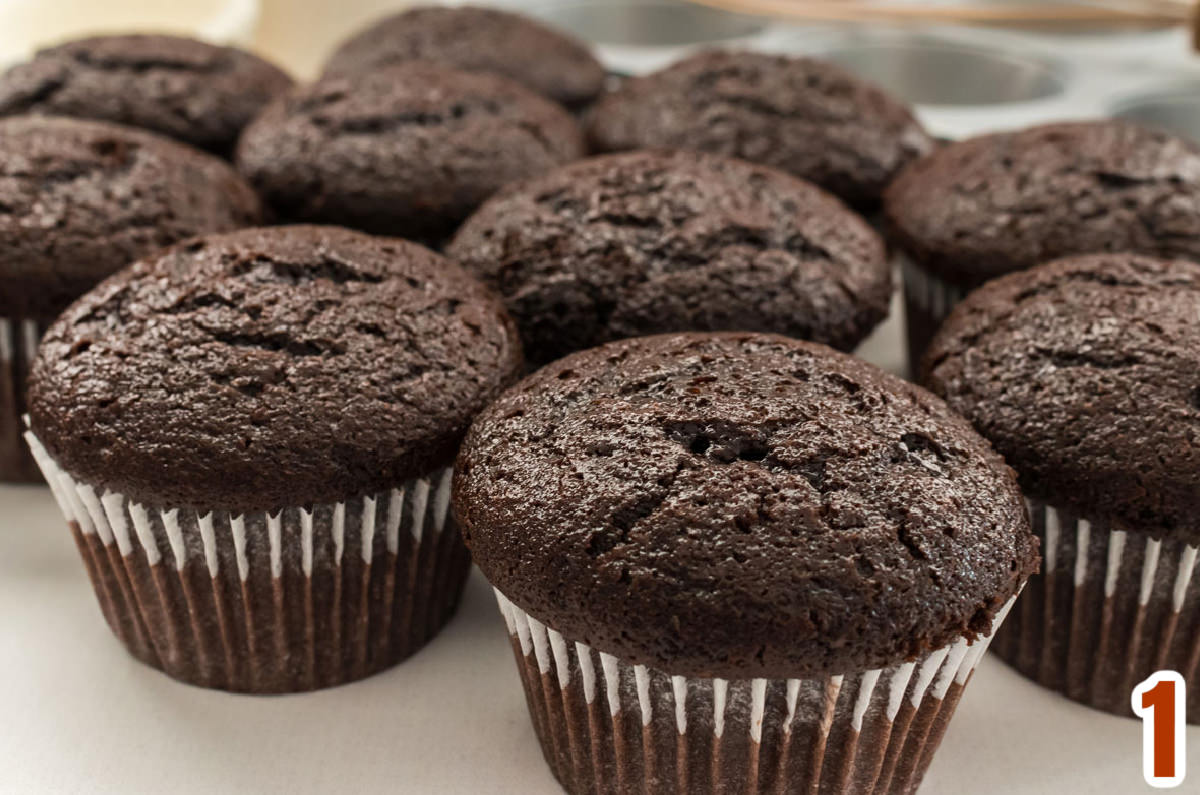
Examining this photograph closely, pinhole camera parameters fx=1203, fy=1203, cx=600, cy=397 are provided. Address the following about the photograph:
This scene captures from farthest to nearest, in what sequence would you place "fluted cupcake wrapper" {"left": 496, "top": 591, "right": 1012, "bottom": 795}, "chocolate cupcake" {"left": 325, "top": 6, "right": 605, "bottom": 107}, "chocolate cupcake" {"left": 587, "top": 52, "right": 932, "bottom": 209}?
"chocolate cupcake" {"left": 325, "top": 6, "right": 605, "bottom": 107}
"chocolate cupcake" {"left": 587, "top": 52, "right": 932, "bottom": 209}
"fluted cupcake wrapper" {"left": 496, "top": 591, "right": 1012, "bottom": 795}

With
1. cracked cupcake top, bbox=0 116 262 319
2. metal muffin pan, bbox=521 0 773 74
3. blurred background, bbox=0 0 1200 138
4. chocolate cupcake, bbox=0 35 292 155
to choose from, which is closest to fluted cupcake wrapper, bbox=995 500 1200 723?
cracked cupcake top, bbox=0 116 262 319

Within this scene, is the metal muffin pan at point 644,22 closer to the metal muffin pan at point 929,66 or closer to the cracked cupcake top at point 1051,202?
the metal muffin pan at point 929,66

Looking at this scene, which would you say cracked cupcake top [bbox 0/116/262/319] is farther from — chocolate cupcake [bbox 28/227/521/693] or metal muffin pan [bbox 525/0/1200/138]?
metal muffin pan [bbox 525/0/1200/138]

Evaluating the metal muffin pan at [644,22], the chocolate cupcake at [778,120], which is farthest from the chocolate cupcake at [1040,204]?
the metal muffin pan at [644,22]

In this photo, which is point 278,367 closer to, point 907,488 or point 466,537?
point 466,537

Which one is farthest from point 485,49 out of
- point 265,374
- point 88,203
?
point 265,374

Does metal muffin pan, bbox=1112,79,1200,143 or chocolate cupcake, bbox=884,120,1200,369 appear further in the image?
metal muffin pan, bbox=1112,79,1200,143

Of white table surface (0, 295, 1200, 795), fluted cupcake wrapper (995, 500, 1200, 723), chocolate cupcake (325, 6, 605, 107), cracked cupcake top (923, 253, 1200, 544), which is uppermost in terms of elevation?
chocolate cupcake (325, 6, 605, 107)
